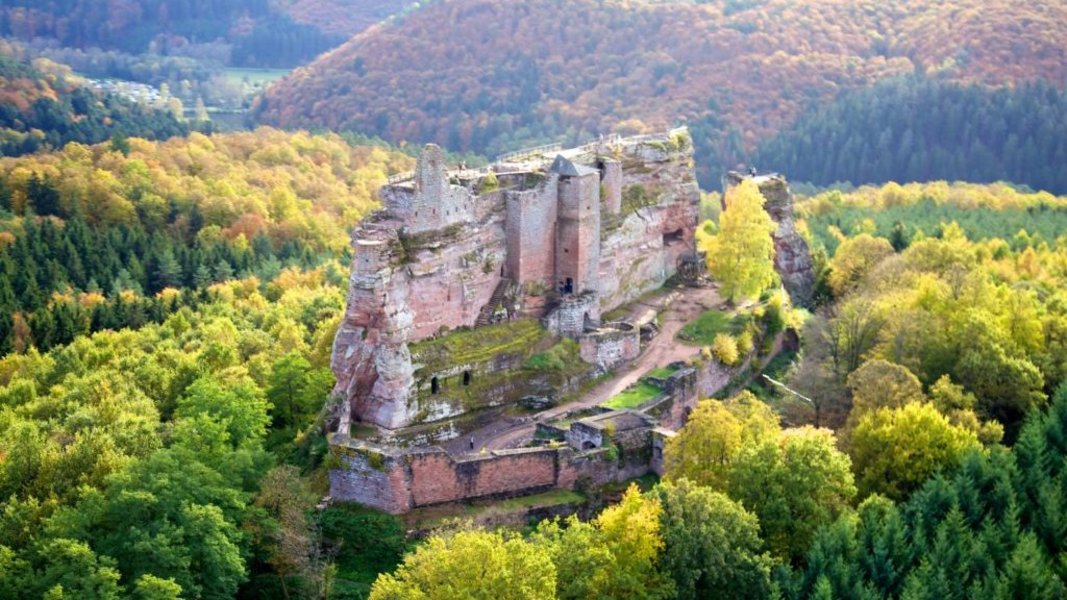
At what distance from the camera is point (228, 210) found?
3984 inches

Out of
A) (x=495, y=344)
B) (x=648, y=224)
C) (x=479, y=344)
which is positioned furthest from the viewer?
(x=648, y=224)

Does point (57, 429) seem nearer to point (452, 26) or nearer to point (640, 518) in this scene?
point (640, 518)

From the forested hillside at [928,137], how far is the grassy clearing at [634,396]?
267 ft

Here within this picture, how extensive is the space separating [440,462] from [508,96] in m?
110

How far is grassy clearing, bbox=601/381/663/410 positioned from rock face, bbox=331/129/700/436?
99.3 inches

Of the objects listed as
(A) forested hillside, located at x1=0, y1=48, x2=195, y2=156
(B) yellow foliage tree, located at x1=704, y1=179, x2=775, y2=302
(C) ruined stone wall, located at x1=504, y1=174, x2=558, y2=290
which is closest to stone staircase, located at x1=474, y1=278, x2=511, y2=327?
(C) ruined stone wall, located at x1=504, y1=174, x2=558, y2=290

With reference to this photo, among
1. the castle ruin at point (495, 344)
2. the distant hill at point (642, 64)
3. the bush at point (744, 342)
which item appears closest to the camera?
the castle ruin at point (495, 344)

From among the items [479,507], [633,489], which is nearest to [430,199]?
[479,507]

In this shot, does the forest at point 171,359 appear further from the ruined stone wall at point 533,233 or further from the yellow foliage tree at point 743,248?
the yellow foliage tree at point 743,248

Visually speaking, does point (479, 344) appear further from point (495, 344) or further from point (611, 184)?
point (611, 184)

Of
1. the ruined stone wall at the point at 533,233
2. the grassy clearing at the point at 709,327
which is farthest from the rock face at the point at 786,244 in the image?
the ruined stone wall at the point at 533,233

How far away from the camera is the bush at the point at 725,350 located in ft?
202

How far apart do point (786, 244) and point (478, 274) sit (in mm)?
26175

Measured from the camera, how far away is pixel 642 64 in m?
153
